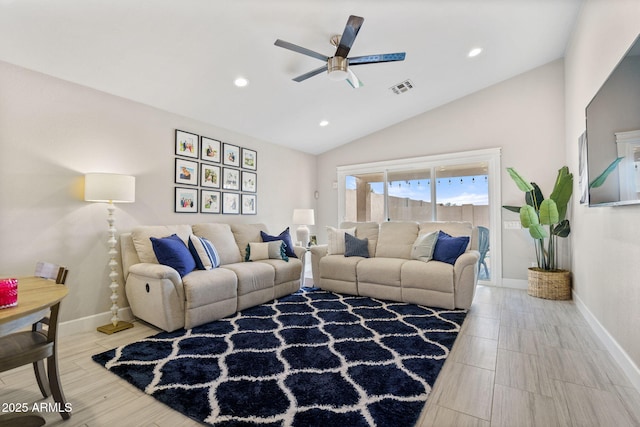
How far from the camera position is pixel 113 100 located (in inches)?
126

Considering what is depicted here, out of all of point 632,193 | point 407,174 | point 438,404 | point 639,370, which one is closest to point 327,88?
point 407,174

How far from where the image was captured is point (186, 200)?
3.93m

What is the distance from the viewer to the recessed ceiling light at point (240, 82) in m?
3.45

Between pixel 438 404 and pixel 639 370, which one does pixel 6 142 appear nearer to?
pixel 438 404

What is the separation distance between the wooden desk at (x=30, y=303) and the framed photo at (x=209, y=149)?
2691mm

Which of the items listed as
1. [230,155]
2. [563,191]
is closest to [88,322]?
[230,155]

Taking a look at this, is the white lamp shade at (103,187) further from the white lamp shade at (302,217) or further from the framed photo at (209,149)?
the white lamp shade at (302,217)

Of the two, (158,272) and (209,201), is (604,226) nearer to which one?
(158,272)

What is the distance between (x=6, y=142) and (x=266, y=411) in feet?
9.94

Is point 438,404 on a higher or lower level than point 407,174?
lower

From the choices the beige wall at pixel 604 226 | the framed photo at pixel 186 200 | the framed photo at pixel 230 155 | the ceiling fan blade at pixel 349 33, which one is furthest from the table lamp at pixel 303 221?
the beige wall at pixel 604 226

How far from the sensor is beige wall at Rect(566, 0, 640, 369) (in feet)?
6.46

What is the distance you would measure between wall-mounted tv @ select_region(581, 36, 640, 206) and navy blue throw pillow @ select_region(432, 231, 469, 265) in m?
1.42

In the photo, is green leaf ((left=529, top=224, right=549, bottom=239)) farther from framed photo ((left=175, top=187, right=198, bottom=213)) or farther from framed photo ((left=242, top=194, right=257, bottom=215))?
framed photo ((left=175, top=187, right=198, bottom=213))
